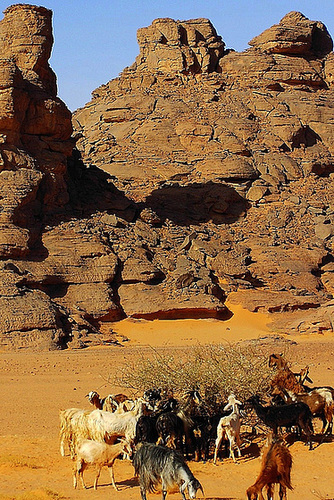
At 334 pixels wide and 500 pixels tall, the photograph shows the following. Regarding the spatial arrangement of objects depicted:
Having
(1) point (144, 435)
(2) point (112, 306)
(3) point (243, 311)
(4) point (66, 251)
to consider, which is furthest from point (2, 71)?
(1) point (144, 435)

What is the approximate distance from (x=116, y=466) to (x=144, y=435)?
1193 millimetres

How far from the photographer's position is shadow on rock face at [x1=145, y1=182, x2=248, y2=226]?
40.4m

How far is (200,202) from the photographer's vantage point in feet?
136

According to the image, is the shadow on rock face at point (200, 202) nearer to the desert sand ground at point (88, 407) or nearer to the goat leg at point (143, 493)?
the desert sand ground at point (88, 407)

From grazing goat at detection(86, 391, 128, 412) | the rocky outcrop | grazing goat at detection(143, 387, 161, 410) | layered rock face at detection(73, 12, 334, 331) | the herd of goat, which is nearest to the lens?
the herd of goat

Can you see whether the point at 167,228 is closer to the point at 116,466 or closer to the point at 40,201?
the point at 40,201

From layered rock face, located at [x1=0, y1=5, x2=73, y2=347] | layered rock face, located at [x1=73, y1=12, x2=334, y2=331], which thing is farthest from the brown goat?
layered rock face, located at [x1=73, y1=12, x2=334, y2=331]

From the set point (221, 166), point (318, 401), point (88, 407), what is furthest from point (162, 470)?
point (221, 166)

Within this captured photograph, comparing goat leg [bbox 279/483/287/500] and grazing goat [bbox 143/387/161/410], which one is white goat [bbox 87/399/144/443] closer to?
grazing goat [bbox 143/387/161/410]

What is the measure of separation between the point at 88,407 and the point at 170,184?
25569mm

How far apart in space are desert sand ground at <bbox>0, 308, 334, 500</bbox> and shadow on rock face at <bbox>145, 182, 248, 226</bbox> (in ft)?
29.3

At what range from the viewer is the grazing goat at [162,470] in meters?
10.8

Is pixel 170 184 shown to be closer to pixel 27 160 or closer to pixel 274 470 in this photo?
pixel 27 160

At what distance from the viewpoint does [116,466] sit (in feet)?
45.6
